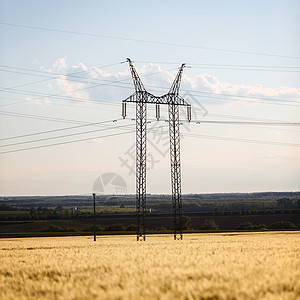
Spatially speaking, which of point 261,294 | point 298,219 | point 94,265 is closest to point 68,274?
point 94,265

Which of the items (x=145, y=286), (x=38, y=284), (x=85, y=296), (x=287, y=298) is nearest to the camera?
(x=287, y=298)

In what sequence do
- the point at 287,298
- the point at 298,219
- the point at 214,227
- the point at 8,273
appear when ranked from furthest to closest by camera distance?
the point at 298,219, the point at 214,227, the point at 8,273, the point at 287,298

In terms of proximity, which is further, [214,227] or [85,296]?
[214,227]

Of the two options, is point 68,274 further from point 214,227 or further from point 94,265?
point 214,227

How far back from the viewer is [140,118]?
192 ft

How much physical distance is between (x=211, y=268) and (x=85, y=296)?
664cm

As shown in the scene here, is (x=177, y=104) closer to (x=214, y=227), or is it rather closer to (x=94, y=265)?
(x=94, y=265)

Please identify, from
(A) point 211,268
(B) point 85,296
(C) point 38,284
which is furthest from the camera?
(A) point 211,268

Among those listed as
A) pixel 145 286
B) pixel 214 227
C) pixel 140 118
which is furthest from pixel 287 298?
pixel 214 227

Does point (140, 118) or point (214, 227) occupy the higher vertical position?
point (140, 118)

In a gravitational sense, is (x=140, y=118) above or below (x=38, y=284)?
above

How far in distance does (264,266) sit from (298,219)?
126358 millimetres

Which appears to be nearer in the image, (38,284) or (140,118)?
(38,284)

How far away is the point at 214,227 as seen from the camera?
11925 centimetres
